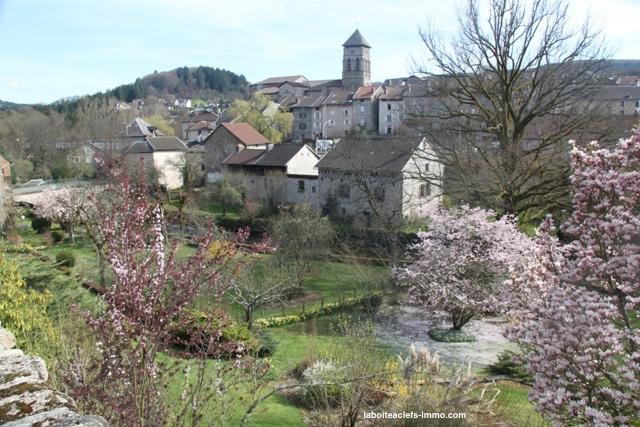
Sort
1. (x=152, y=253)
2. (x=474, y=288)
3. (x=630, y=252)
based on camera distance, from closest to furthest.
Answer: (x=152, y=253)
(x=630, y=252)
(x=474, y=288)

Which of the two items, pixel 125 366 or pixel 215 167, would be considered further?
pixel 215 167

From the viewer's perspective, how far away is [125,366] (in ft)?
14.9

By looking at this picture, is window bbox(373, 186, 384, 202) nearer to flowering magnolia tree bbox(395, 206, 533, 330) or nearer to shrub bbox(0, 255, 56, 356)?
flowering magnolia tree bbox(395, 206, 533, 330)

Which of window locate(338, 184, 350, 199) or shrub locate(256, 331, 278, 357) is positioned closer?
shrub locate(256, 331, 278, 357)

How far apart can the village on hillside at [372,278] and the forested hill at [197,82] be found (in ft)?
402

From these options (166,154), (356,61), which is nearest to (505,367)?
(166,154)

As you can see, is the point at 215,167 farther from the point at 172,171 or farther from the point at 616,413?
the point at 616,413

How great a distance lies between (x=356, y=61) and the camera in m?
97.1

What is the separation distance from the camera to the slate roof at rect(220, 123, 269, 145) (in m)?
49.4

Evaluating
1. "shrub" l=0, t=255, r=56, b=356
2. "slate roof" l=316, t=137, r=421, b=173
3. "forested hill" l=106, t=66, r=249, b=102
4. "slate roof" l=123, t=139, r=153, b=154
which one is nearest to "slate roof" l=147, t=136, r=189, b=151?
"slate roof" l=123, t=139, r=153, b=154

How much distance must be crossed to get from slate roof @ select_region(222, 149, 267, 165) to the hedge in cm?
2452

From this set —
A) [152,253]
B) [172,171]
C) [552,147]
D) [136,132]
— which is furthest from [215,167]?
[152,253]

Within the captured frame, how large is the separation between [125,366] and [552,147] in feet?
59.2

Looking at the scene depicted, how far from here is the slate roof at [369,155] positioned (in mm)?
31062
